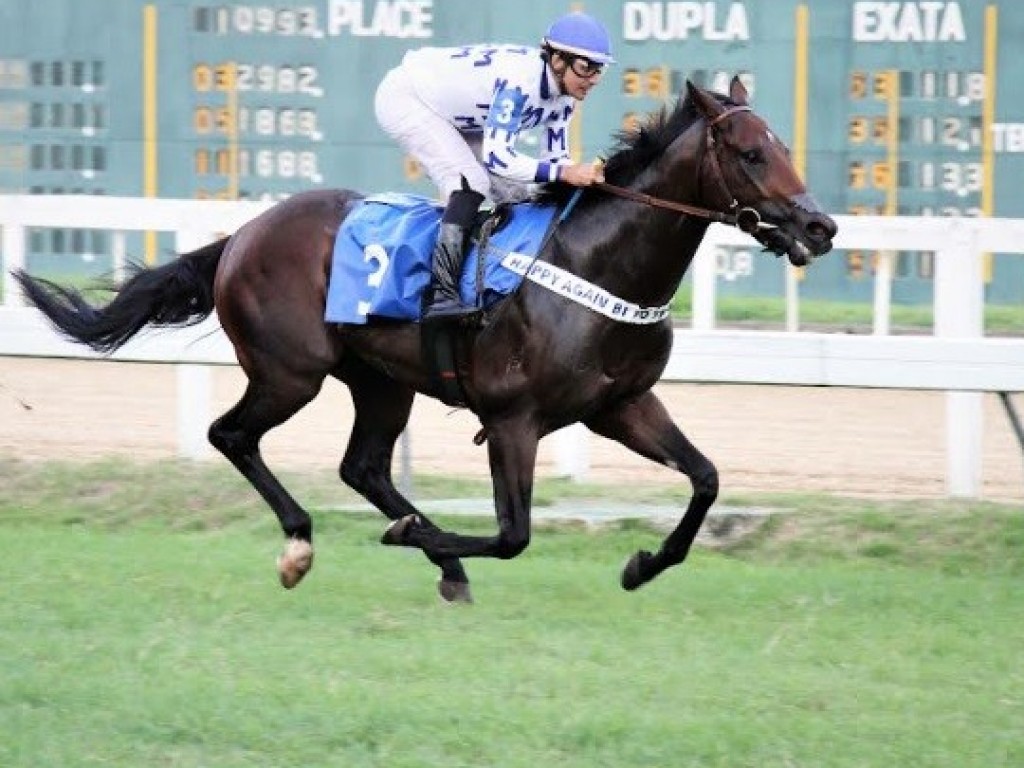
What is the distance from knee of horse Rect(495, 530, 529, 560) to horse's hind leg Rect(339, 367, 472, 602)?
0.88 metres

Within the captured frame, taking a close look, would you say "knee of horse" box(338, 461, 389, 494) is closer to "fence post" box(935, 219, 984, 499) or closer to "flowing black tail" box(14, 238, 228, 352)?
"flowing black tail" box(14, 238, 228, 352)

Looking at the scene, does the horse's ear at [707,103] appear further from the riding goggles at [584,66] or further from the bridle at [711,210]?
the riding goggles at [584,66]

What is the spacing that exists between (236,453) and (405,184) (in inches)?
306

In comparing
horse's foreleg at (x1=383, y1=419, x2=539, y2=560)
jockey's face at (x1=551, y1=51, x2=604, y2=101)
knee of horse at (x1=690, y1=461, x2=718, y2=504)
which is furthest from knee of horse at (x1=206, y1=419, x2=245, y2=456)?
jockey's face at (x1=551, y1=51, x2=604, y2=101)

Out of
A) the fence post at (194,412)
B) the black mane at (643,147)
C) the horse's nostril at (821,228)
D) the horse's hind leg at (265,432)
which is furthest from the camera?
the fence post at (194,412)

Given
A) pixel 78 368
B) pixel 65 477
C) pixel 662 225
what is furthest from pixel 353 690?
pixel 78 368

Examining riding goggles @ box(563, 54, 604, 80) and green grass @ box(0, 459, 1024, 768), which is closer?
green grass @ box(0, 459, 1024, 768)

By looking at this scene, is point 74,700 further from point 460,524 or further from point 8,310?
point 8,310

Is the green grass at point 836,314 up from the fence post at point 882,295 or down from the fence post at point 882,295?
down

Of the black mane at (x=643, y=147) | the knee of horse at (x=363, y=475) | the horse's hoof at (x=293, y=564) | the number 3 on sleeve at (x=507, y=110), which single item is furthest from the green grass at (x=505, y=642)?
the number 3 on sleeve at (x=507, y=110)

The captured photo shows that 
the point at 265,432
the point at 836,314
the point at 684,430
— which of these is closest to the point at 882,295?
the point at 684,430

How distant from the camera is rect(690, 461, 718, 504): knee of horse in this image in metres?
7.22

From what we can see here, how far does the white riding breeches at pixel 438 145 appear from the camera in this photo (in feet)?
24.6

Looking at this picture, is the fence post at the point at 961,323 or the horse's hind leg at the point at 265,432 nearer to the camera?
the horse's hind leg at the point at 265,432
